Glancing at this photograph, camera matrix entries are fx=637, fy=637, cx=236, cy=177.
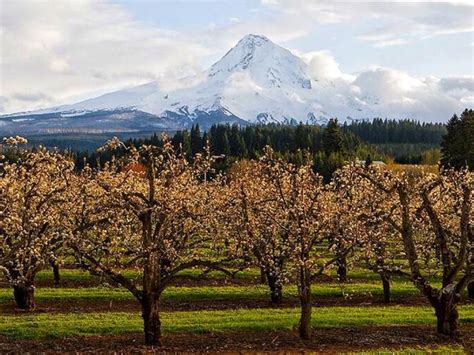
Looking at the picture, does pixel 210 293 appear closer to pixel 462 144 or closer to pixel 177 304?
pixel 177 304

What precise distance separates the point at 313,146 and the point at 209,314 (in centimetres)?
12591

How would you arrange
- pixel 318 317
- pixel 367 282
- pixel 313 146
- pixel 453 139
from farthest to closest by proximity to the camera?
pixel 313 146 → pixel 453 139 → pixel 367 282 → pixel 318 317

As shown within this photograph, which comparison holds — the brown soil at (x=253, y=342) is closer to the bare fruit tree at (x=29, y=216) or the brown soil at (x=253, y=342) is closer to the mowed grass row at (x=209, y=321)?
the mowed grass row at (x=209, y=321)

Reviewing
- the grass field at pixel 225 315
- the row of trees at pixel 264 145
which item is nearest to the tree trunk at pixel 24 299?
the grass field at pixel 225 315

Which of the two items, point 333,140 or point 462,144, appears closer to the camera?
point 462,144

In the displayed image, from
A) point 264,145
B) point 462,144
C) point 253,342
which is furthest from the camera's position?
point 264,145

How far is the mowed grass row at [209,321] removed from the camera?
87.4 ft

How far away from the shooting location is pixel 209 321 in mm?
28531

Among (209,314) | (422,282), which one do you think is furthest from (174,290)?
(422,282)

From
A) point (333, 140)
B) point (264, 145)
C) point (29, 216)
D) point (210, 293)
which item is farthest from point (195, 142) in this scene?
point (29, 216)

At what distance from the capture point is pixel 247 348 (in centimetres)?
2414

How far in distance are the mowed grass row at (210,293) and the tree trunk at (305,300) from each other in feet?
30.8

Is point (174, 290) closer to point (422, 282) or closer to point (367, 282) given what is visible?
point (367, 282)

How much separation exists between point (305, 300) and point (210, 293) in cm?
1310
